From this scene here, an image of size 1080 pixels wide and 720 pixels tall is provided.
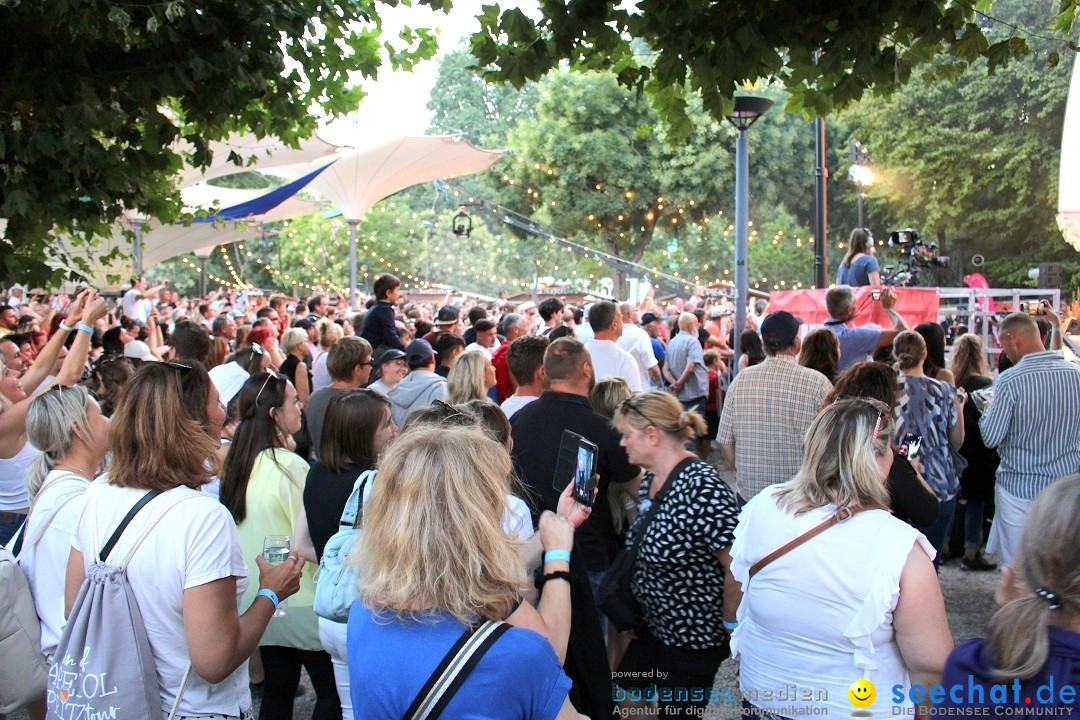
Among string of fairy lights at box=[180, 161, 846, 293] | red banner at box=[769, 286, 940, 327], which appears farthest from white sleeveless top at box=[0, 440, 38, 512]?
string of fairy lights at box=[180, 161, 846, 293]

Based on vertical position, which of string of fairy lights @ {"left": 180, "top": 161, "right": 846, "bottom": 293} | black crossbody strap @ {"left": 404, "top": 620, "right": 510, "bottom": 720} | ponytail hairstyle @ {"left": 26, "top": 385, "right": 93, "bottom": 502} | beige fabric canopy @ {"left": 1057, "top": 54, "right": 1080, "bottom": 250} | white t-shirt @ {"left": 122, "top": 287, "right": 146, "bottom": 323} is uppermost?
string of fairy lights @ {"left": 180, "top": 161, "right": 846, "bottom": 293}

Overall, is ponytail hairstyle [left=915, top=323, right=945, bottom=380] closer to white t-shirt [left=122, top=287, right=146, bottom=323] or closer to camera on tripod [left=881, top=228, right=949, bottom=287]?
camera on tripod [left=881, top=228, right=949, bottom=287]

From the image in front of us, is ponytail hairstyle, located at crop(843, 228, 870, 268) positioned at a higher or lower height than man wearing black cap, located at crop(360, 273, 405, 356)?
higher

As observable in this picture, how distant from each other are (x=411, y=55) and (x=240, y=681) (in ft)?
20.6

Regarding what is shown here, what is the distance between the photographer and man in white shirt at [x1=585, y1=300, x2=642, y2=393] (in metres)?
7.43

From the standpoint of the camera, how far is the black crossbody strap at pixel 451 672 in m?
1.91

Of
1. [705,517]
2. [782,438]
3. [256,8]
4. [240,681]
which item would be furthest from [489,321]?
[240,681]

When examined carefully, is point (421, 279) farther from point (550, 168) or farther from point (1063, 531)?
point (1063, 531)

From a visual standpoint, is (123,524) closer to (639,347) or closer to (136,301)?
(639,347)

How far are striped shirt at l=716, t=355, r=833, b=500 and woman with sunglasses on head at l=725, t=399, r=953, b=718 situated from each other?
6.48 ft

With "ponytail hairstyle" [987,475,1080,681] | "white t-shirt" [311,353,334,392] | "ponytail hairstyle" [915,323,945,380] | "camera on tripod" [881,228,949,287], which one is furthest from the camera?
"camera on tripod" [881,228,949,287]

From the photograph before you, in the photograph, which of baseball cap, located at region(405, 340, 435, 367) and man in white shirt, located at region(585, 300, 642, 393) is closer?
baseball cap, located at region(405, 340, 435, 367)

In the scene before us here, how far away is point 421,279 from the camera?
55.1m

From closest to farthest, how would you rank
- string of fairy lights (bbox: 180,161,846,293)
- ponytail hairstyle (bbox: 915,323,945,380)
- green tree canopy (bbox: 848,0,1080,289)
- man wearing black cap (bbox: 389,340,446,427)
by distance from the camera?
ponytail hairstyle (bbox: 915,323,945,380) < man wearing black cap (bbox: 389,340,446,427) < green tree canopy (bbox: 848,0,1080,289) < string of fairy lights (bbox: 180,161,846,293)
